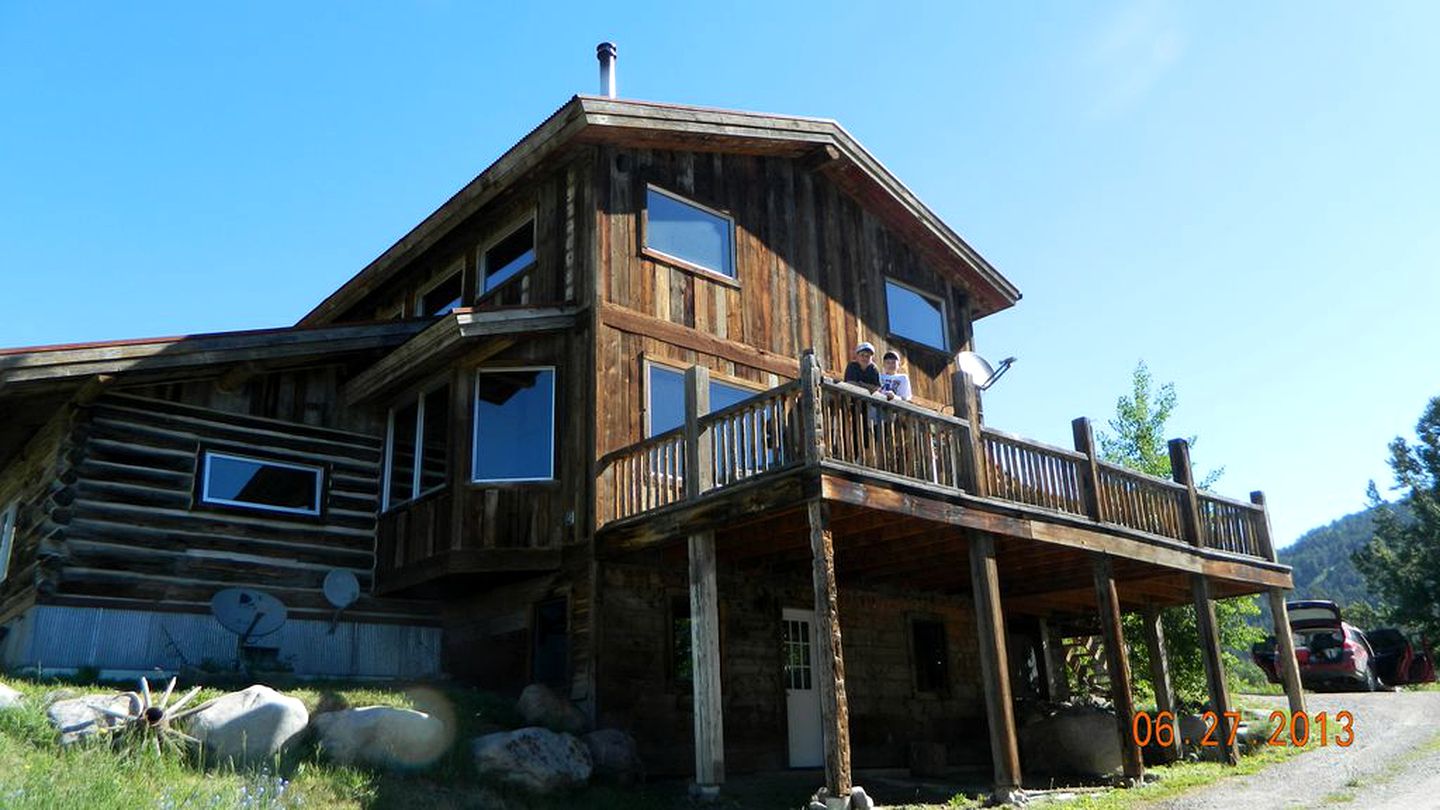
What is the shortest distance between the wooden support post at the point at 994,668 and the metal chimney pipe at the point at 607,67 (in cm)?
940

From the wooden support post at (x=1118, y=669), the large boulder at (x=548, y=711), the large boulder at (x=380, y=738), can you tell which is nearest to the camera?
the large boulder at (x=380, y=738)

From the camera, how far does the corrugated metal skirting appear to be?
1319 centimetres

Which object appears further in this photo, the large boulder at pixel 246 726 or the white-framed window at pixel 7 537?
the white-framed window at pixel 7 537

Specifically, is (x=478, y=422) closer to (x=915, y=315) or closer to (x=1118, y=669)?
(x=1118, y=669)

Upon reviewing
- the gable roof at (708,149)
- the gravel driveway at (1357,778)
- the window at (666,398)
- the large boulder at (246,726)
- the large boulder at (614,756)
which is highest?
the gable roof at (708,149)

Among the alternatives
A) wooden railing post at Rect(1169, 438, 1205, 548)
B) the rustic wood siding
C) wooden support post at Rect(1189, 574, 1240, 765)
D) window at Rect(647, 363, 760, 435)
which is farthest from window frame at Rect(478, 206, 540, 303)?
wooden support post at Rect(1189, 574, 1240, 765)

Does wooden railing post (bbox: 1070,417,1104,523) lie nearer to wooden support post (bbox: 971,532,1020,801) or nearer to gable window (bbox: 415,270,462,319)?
wooden support post (bbox: 971,532,1020,801)

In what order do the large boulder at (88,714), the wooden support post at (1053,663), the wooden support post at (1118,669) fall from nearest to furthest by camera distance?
the large boulder at (88,714) → the wooden support post at (1118,669) → the wooden support post at (1053,663)

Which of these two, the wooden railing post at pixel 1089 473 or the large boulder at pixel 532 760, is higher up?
the wooden railing post at pixel 1089 473

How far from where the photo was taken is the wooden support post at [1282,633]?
16.7 m

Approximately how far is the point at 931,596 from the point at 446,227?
961 centimetres

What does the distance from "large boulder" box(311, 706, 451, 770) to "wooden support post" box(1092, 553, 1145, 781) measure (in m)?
7.97

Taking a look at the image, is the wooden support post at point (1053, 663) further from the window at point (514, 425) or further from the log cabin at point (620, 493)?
the window at point (514, 425)

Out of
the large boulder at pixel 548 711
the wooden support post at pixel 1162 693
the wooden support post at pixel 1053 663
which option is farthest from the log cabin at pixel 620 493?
the wooden support post at pixel 1053 663
